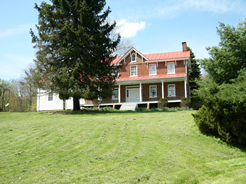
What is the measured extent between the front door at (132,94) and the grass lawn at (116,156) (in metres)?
18.4

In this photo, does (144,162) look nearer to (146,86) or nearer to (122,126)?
(122,126)

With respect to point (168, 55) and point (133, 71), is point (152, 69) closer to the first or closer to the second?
point (133, 71)

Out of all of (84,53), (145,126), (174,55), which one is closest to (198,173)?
(145,126)

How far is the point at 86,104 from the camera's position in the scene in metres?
28.4

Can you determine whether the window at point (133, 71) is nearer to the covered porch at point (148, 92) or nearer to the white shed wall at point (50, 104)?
the covered porch at point (148, 92)

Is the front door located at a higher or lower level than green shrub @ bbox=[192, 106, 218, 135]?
higher

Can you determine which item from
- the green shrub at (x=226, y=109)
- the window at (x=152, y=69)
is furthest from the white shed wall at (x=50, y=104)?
the green shrub at (x=226, y=109)

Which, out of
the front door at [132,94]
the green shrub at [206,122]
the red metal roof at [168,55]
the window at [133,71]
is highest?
the red metal roof at [168,55]

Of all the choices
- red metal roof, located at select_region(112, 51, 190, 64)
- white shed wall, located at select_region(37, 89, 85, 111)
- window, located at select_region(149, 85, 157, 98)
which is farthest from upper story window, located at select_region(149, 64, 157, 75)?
white shed wall, located at select_region(37, 89, 85, 111)

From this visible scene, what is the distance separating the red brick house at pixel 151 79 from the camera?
2648 cm

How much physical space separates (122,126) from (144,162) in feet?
13.5

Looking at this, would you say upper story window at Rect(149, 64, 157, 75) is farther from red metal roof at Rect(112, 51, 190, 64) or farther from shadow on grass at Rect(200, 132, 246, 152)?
shadow on grass at Rect(200, 132, 246, 152)

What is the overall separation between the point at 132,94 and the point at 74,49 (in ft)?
40.7

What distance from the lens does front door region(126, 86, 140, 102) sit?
28.6m
